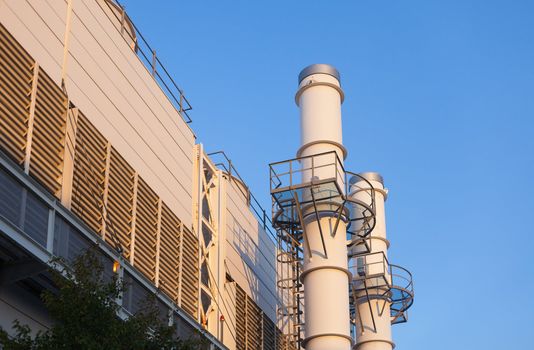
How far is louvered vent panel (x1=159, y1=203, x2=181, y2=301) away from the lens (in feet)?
98.6

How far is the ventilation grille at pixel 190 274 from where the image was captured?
31703mm

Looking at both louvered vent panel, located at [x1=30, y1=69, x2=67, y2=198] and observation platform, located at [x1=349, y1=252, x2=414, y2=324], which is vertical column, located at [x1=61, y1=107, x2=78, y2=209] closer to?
louvered vent panel, located at [x1=30, y1=69, x2=67, y2=198]

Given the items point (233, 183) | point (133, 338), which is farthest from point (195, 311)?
point (133, 338)

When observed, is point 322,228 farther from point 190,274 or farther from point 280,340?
point 280,340

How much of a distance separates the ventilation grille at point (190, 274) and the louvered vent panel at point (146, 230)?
8.47 feet

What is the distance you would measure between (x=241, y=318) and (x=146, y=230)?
9.79 meters

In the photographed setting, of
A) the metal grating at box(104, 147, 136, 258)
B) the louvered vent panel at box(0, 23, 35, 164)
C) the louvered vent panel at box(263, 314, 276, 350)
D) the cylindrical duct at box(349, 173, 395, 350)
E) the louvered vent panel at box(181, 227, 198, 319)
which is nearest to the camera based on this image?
the louvered vent panel at box(0, 23, 35, 164)

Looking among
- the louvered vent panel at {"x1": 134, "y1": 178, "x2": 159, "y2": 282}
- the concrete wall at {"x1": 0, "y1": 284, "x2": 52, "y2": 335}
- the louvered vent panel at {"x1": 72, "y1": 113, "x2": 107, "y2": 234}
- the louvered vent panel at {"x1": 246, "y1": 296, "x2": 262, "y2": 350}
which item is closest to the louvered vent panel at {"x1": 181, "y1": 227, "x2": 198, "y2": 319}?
the louvered vent panel at {"x1": 134, "y1": 178, "x2": 159, "y2": 282}

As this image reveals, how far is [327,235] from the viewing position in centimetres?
3369

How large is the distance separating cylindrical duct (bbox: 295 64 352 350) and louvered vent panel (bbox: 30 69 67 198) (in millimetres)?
11668

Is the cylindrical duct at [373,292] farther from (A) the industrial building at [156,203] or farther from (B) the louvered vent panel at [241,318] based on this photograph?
(B) the louvered vent panel at [241,318]

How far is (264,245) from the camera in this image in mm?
43031

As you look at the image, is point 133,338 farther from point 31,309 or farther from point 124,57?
point 124,57

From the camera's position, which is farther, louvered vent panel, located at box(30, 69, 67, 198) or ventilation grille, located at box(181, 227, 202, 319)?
ventilation grille, located at box(181, 227, 202, 319)
